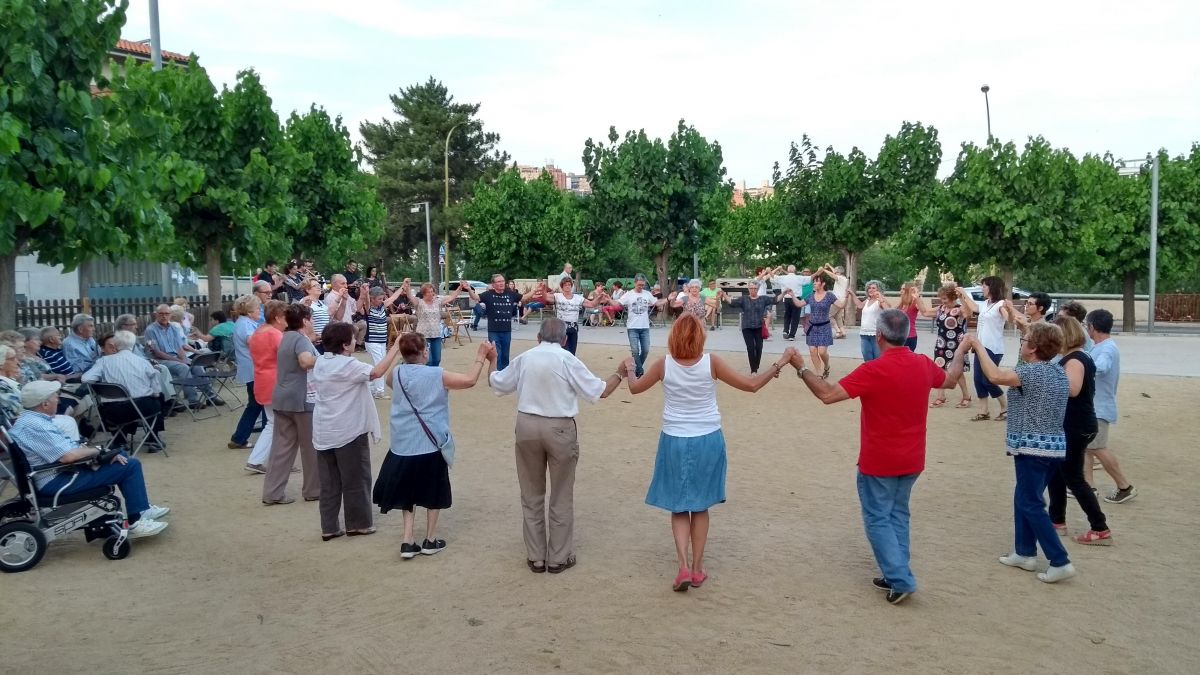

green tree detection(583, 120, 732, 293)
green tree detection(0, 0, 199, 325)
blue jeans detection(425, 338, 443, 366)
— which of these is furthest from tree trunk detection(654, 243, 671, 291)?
green tree detection(0, 0, 199, 325)

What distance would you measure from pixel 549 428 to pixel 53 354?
24.9 ft

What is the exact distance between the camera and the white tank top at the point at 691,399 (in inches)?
216

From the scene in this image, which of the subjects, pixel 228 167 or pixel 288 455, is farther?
pixel 228 167

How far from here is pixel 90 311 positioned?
667 inches

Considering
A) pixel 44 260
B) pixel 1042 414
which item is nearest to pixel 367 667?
pixel 1042 414

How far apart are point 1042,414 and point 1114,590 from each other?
1.13 metres

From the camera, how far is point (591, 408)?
1282 centimetres

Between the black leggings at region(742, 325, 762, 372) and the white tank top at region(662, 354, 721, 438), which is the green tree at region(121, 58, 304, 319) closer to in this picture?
the black leggings at region(742, 325, 762, 372)

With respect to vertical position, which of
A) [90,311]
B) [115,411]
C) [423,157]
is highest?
[423,157]

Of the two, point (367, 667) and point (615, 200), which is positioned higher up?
point (615, 200)

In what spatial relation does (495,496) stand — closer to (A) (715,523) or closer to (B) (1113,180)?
(A) (715,523)

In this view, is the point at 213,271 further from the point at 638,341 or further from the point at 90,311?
the point at 638,341

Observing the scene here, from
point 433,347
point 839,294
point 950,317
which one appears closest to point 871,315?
point 950,317

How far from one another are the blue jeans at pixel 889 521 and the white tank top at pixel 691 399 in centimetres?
96
